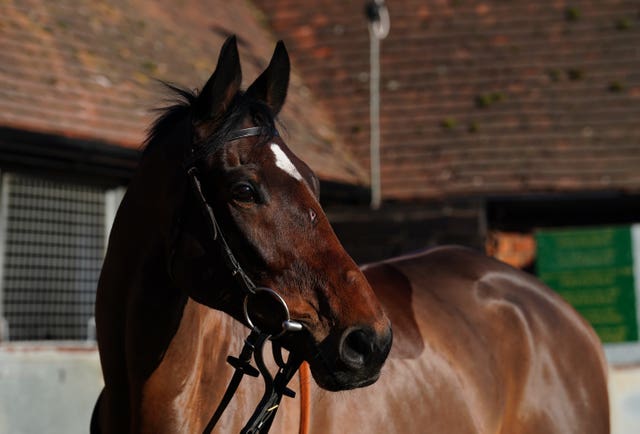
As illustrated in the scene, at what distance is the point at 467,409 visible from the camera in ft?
13.0

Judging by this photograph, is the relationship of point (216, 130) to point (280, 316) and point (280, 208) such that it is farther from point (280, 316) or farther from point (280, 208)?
point (280, 316)

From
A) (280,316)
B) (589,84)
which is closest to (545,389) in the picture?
(280,316)

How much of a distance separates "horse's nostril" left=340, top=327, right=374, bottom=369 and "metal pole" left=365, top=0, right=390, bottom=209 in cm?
827

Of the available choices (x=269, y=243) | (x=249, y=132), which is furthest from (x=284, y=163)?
(x=269, y=243)

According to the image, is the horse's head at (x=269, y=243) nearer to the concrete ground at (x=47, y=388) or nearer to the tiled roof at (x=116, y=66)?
the tiled roof at (x=116, y=66)

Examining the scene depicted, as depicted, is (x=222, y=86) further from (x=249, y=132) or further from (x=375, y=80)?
(x=375, y=80)

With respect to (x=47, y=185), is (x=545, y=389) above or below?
below

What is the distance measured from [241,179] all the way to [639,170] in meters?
8.78

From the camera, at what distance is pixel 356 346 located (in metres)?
2.70

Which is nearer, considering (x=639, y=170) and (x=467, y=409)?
(x=467, y=409)

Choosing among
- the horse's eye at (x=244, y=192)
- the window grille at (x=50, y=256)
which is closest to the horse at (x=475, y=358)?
the horse's eye at (x=244, y=192)

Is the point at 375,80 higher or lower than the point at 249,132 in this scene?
higher

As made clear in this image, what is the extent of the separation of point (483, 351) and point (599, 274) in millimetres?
6710

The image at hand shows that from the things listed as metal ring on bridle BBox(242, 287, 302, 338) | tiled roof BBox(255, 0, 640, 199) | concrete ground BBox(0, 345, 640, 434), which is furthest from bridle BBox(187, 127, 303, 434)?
tiled roof BBox(255, 0, 640, 199)
